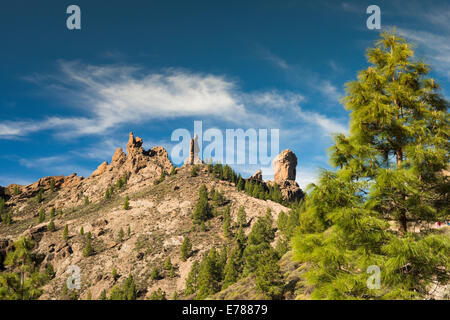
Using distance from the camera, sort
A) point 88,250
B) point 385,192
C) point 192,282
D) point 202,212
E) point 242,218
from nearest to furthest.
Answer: point 385,192, point 192,282, point 88,250, point 242,218, point 202,212

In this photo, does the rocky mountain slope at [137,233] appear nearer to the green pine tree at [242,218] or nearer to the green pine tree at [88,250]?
the green pine tree at [88,250]

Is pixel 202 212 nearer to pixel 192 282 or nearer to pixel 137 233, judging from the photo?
pixel 137 233

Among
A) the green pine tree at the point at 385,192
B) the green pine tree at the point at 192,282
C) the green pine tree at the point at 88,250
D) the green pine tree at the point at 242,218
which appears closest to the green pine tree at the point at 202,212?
the green pine tree at the point at 242,218

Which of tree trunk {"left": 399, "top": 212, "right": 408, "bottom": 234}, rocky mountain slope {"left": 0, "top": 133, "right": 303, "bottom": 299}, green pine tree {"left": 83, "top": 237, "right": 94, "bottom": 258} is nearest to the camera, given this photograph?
tree trunk {"left": 399, "top": 212, "right": 408, "bottom": 234}

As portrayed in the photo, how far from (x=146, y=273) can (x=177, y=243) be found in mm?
20008

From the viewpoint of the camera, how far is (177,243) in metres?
122

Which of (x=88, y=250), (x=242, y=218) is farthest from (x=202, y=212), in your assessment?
(x=88, y=250)

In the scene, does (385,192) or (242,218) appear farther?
(242,218)

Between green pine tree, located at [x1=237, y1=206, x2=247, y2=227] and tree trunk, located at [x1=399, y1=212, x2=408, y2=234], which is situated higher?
tree trunk, located at [x1=399, y1=212, x2=408, y2=234]

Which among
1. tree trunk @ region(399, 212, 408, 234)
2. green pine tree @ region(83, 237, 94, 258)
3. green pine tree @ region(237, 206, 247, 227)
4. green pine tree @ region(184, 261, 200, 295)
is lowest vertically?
green pine tree @ region(184, 261, 200, 295)

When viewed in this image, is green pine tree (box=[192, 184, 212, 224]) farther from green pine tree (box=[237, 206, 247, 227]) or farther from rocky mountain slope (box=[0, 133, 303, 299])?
green pine tree (box=[237, 206, 247, 227])

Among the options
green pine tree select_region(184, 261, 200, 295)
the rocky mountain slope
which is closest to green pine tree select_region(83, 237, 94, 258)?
the rocky mountain slope

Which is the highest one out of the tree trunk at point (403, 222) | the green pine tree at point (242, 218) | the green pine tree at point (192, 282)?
the tree trunk at point (403, 222)
